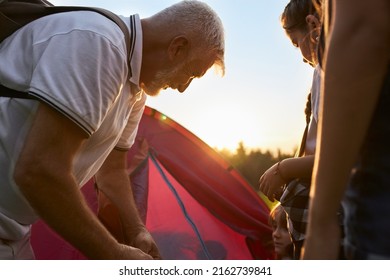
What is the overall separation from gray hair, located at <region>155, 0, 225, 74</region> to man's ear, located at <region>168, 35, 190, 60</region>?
0.03 meters

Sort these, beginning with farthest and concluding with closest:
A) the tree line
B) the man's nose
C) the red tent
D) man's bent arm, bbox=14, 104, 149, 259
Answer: the tree line
the red tent
the man's nose
man's bent arm, bbox=14, 104, 149, 259

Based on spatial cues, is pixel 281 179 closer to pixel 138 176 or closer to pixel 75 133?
pixel 75 133

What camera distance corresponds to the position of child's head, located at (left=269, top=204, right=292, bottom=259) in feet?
8.42

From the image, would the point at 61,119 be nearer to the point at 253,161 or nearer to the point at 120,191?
the point at 120,191

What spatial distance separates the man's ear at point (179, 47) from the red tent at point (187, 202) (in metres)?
1.11

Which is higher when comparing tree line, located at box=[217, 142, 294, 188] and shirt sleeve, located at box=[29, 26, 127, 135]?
shirt sleeve, located at box=[29, 26, 127, 135]

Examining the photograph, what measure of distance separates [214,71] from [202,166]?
3.83ft

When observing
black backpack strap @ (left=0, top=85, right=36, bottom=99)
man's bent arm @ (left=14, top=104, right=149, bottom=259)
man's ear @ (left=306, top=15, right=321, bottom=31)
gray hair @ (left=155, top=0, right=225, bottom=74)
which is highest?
man's ear @ (left=306, top=15, right=321, bottom=31)

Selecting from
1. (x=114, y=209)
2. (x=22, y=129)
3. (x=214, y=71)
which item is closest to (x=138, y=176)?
(x=114, y=209)

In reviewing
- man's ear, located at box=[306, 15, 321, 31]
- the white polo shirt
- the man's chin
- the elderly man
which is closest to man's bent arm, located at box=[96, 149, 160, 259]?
the man's chin

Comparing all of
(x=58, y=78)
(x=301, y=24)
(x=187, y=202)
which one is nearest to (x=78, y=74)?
(x=58, y=78)

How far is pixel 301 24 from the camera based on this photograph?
71.3 inches

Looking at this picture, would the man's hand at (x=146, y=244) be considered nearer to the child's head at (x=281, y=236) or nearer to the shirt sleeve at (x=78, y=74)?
the shirt sleeve at (x=78, y=74)

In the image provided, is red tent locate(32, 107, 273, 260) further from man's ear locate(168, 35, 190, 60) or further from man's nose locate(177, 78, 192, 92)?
man's ear locate(168, 35, 190, 60)
